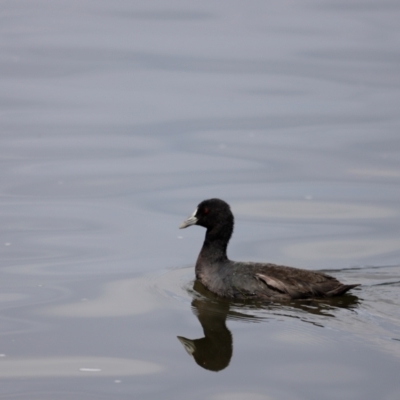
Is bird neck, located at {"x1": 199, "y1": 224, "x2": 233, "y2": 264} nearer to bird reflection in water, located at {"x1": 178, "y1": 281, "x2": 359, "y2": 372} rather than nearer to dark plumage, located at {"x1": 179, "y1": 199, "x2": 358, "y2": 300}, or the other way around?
dark plumage, located at {"x1": 179, "y1": 199, "x2": 358, "y2": 300}

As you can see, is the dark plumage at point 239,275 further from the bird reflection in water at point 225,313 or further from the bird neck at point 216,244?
the bird reflection in water at point 225,313

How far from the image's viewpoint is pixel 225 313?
9.66 metres

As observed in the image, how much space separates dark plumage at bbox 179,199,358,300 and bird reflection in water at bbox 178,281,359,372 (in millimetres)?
107

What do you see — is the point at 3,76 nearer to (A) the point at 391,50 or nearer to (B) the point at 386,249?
(A) the point at 391,50

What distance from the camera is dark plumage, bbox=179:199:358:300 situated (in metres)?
9.90

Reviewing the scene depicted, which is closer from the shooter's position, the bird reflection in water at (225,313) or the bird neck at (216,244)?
the bird reflection in water at (225,313)

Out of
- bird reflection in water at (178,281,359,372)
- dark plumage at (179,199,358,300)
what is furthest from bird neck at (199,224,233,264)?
bird reflection in water at (178,281,359,372)

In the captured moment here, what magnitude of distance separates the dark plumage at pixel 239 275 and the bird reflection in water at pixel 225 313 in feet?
0.35

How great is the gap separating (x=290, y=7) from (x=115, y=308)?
17057 mm

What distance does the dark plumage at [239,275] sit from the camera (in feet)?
32.5

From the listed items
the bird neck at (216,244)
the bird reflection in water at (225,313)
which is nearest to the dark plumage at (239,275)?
the bird neck at (216,244)

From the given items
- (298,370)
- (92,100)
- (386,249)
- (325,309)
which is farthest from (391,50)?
(298,370)

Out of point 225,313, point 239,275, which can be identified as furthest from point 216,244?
point 225,313

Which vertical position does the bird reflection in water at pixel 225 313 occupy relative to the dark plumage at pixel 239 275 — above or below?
below
